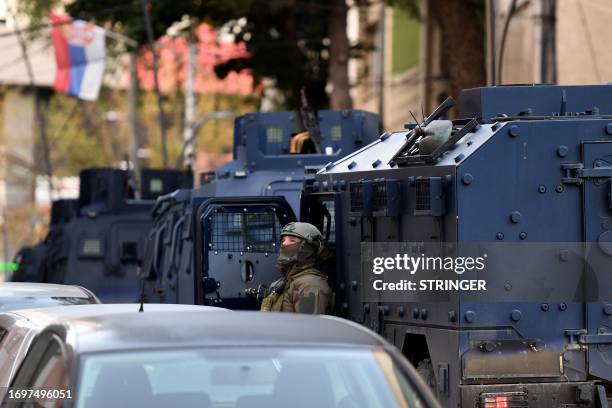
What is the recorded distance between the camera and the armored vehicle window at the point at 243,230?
12742 mm

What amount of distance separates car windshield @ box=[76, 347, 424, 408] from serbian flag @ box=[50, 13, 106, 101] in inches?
1005

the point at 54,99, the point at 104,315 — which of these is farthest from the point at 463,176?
the point at 54,99

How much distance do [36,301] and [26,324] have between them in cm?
310

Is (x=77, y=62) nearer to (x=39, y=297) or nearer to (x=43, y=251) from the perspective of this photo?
(x=43, y=251)

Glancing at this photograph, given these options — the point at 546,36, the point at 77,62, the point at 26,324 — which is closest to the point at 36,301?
the point at 26,324

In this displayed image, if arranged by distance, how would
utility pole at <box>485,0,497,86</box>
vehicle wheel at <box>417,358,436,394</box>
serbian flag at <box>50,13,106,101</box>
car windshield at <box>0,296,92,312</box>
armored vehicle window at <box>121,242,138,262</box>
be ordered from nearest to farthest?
vehicle wheel at <box>417,358,436,394</box> < car windshield at <box>0,296,92,312</box> < utility pole at <box>485,0,497,86</box> < armored vehicle window at <box>121,242,138,262</box> < serbian flag at <box>50,13,106,101</box>

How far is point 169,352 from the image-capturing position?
561cm

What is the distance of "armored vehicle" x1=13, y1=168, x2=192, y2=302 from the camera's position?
23938mm

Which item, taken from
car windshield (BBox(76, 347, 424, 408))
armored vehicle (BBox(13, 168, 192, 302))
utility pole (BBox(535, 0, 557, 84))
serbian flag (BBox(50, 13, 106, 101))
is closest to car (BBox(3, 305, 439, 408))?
car windshield (BBox(76, 347, 424, 408))

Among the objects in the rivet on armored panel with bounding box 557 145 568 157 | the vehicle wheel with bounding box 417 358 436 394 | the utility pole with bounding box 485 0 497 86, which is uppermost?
the utility pole with bounding box 485 0 497 86

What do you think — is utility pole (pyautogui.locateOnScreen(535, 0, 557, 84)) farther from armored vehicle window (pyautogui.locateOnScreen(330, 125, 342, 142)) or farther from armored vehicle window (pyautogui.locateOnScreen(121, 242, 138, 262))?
armored vehicle window (pyautogui.locateOnScreen(121, 242, 138, 262))

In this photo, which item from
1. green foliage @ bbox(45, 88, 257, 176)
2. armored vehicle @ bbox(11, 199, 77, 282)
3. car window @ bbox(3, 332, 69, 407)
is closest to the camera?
car window @ bbox(3, 332, 69, 407)

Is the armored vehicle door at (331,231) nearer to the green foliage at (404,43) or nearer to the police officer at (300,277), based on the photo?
the police officer at (300,277)

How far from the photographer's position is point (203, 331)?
581 centimetres
